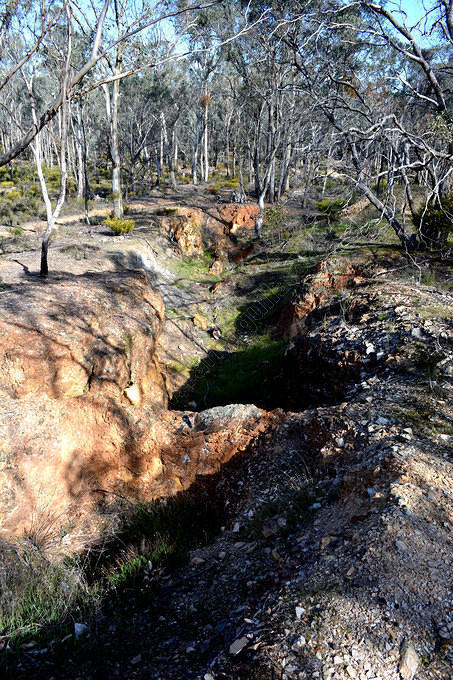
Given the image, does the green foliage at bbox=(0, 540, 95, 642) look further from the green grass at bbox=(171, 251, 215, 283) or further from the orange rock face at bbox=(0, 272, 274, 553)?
the green grass at bbox=(171, 251, 215, 283)

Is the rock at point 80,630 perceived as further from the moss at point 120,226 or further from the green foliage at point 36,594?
the moss at point 120,226

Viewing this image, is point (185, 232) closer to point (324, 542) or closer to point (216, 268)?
point (216, 268)

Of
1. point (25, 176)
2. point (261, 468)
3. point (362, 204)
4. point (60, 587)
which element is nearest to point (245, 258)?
point (362, 204)

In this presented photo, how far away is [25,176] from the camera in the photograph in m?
35.6

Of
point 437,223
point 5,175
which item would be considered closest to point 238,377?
point 437,223

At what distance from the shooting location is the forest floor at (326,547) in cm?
224

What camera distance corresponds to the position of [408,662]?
6.80 ft

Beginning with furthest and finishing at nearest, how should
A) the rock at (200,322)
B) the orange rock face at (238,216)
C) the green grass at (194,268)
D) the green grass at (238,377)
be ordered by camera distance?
1. the orange rock face at (238,216)
2. the green grass at (194,268)
3. the rock at (200,322)
4. the green grass at (238,377)

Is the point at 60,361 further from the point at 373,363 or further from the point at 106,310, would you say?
the point at 373,363

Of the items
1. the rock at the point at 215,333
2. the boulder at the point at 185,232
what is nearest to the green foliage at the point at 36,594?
the rock at the point at 215,333

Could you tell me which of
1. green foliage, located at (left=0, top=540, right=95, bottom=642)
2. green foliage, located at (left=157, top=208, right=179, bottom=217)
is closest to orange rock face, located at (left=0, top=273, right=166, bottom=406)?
green foliage, located at (left=0, top=540, right=95, bottom=642)

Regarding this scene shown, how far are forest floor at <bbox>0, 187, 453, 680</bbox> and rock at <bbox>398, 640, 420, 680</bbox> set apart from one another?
0.01 metres

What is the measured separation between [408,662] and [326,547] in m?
0.91

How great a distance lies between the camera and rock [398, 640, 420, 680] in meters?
2.04
